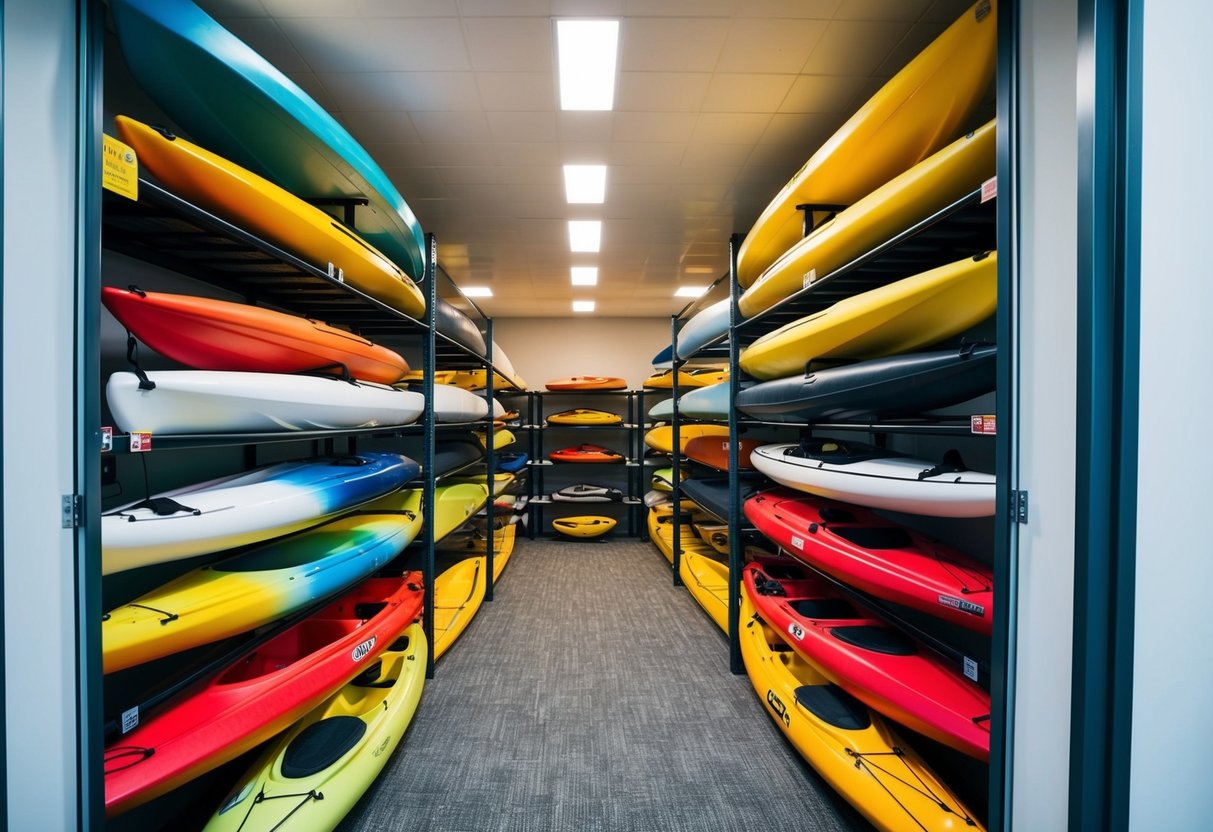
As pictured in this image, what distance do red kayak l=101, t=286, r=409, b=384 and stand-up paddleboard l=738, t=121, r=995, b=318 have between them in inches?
68.6

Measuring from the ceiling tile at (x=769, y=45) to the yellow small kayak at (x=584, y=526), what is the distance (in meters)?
4.22

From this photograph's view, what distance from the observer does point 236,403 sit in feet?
3.92

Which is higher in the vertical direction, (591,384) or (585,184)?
(585,184)

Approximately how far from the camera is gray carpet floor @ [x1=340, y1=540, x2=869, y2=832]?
140 centimetres

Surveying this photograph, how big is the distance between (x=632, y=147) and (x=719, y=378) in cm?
161

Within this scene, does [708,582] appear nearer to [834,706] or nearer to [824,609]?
[824,609]

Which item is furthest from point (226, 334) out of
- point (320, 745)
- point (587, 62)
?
point (587, 62)

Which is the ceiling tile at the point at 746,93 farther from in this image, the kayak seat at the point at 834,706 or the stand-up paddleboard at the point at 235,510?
the kayak seat at the point at 834,706

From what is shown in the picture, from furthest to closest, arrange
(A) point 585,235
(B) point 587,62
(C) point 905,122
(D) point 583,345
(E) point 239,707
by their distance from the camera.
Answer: (D) point 583,345, (A) point 585,235, (B) point 587,62, (C) point 905,122, (E) point 239,707

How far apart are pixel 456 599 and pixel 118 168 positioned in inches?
102

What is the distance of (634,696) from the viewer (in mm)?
2045

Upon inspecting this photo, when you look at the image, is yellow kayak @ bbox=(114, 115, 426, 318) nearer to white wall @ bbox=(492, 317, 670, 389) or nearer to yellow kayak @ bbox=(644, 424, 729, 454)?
yellow kayak @ bbox=(644, 424, 729, 454)

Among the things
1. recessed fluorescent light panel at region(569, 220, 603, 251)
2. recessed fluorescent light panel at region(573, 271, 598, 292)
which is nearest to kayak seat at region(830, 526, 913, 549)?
recessed fluorescent light panel at region(569, 220, 603, 251)

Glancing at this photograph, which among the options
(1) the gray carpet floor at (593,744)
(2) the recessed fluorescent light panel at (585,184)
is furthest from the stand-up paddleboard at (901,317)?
(1) the gray carpet floor at (593,744)
